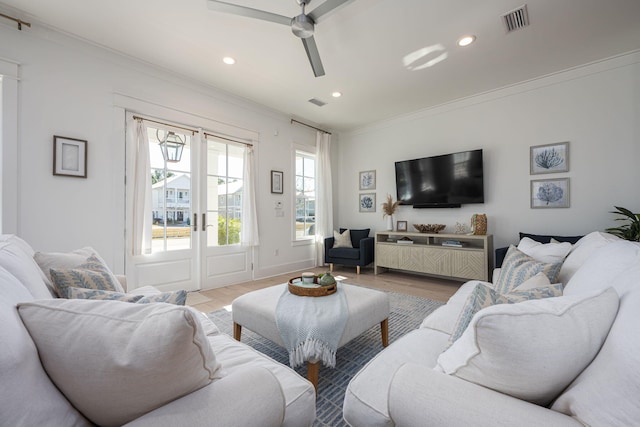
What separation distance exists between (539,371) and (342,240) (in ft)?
14.2

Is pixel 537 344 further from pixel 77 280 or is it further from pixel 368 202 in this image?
pixel 368 202

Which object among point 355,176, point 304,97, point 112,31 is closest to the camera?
point 112,31

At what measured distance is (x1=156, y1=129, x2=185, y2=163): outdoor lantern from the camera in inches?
132

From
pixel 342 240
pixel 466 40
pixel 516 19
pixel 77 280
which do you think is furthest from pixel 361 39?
pixel 342 240

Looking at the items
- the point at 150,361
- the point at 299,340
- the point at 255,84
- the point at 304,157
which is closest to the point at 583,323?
the point at 150,361

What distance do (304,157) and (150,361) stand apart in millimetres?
4811

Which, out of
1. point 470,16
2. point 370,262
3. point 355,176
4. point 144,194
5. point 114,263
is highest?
point 470,16

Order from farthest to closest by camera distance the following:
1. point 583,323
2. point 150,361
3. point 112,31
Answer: point 112,31 < point 583,323 < point 150,361

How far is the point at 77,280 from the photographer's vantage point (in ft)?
3.62

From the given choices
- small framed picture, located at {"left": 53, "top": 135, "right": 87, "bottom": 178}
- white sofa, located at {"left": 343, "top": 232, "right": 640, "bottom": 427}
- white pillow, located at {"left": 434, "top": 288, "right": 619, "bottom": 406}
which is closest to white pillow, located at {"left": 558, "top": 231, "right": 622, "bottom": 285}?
white sofa, located at {"left": 343, "top": 232, "right": 640, "bottom": 427}

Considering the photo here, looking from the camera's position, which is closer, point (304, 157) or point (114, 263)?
point (114, 263)

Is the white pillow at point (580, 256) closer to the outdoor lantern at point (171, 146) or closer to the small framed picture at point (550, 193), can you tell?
the small framed picture at point (550, 193)

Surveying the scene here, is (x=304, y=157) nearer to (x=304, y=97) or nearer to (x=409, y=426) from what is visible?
(x=304, y=97)

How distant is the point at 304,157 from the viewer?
17.0 ft
